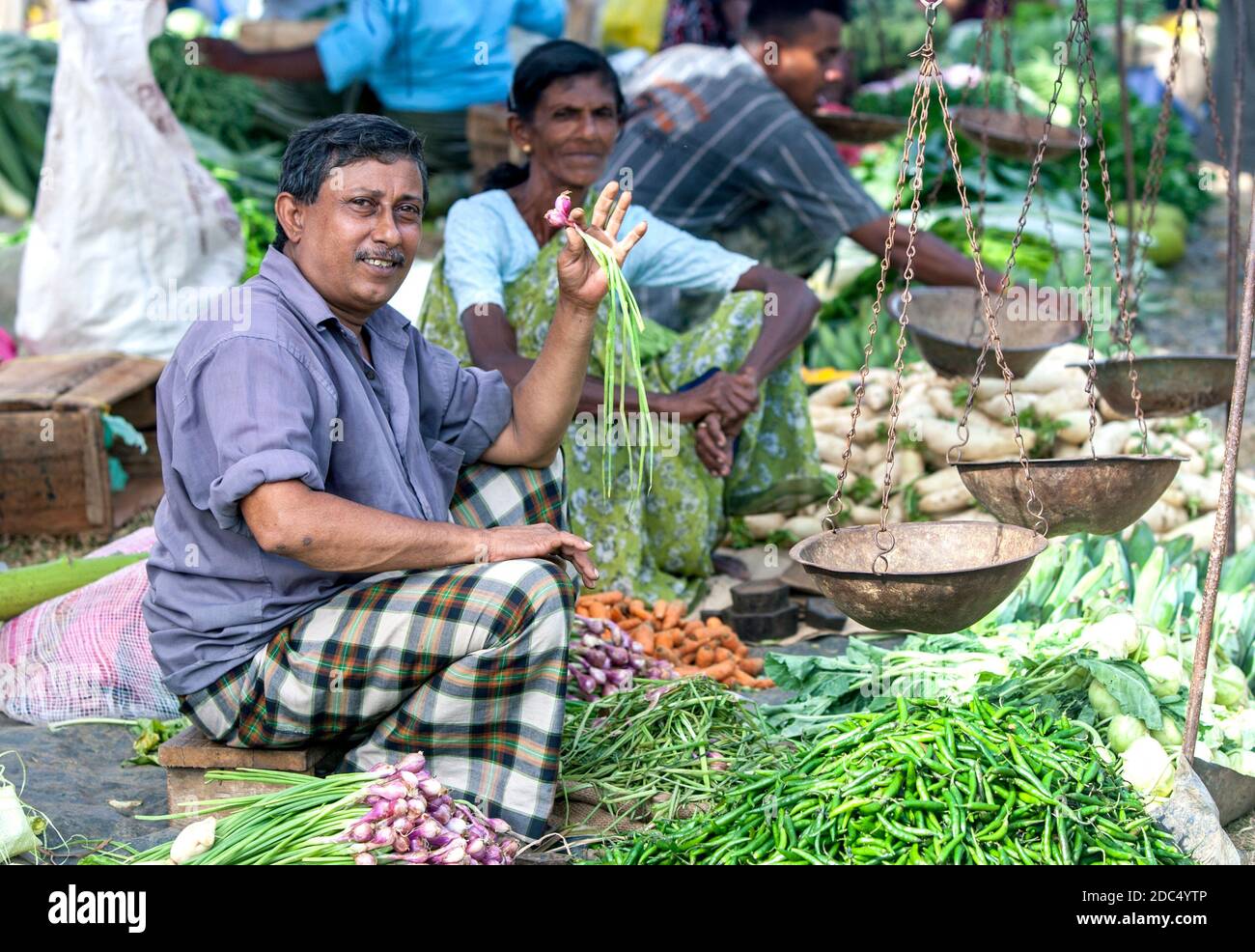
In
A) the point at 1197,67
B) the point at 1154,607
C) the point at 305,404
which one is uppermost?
the point at 1197,67

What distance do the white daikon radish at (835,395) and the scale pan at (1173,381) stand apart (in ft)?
4.85

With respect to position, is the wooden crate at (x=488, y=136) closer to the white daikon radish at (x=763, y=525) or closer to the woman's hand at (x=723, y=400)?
the white daikon radish at (x=763, y=525)

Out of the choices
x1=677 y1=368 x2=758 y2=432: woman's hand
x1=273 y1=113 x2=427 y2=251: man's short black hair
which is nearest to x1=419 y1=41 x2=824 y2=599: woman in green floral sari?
x1=677 y1=368 x2=758 y2=432: woman's hand

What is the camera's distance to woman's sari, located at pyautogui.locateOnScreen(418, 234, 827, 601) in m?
3.87

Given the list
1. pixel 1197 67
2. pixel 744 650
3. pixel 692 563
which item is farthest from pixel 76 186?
pixel 1197 67

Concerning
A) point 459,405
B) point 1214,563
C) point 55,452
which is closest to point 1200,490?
point 1214,563

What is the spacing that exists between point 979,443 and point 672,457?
129 cm

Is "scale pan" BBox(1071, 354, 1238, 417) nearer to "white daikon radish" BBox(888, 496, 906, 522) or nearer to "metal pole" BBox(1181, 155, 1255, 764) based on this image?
"metal pole" BBox(1181, 155, 1255, 764)

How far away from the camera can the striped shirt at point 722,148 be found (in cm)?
458

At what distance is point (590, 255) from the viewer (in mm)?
2699

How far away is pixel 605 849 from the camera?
2.52 m

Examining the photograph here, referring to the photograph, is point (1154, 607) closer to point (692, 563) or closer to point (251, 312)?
point (692, 563)

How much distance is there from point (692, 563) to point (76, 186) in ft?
8.32

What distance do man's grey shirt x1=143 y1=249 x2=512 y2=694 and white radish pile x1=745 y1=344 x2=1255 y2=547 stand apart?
2191 mm
